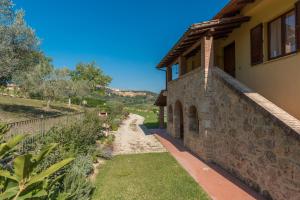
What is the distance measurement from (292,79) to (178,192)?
16.5 ft

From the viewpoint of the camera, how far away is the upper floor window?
7.65 meters

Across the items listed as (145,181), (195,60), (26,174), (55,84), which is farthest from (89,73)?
(26,174)

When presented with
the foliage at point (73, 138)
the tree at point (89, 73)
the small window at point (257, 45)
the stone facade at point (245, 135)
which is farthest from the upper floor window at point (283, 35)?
the tree at point (89, 73)

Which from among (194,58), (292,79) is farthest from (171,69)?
(292,79)

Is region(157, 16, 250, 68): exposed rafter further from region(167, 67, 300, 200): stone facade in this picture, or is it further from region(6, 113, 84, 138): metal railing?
region(6, 113, 84, 138): metal railing

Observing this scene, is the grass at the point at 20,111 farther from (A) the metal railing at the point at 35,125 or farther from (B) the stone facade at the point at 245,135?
(B) the stone facade at the point at 245,135

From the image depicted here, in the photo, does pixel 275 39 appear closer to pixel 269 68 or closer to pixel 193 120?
pixel 269 68

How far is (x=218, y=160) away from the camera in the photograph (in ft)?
30.9

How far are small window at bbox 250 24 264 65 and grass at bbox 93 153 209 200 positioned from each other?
5.37m

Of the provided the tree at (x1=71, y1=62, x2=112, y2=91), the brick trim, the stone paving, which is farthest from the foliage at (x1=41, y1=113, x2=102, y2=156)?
the tree at (x1=71, y1=62, x2=112, y2=91)

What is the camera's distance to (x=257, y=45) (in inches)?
364

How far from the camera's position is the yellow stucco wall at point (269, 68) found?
7.34 metres

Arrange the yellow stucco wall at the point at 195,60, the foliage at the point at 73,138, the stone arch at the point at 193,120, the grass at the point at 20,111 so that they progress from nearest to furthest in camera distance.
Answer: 1. the foliage at the point at 73,138
2. the stone arch at the point at 193,120
3. the yellow stucco wall at the point at 195,60
4. the grass at the point at 20,111

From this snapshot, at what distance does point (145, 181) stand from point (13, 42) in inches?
667
